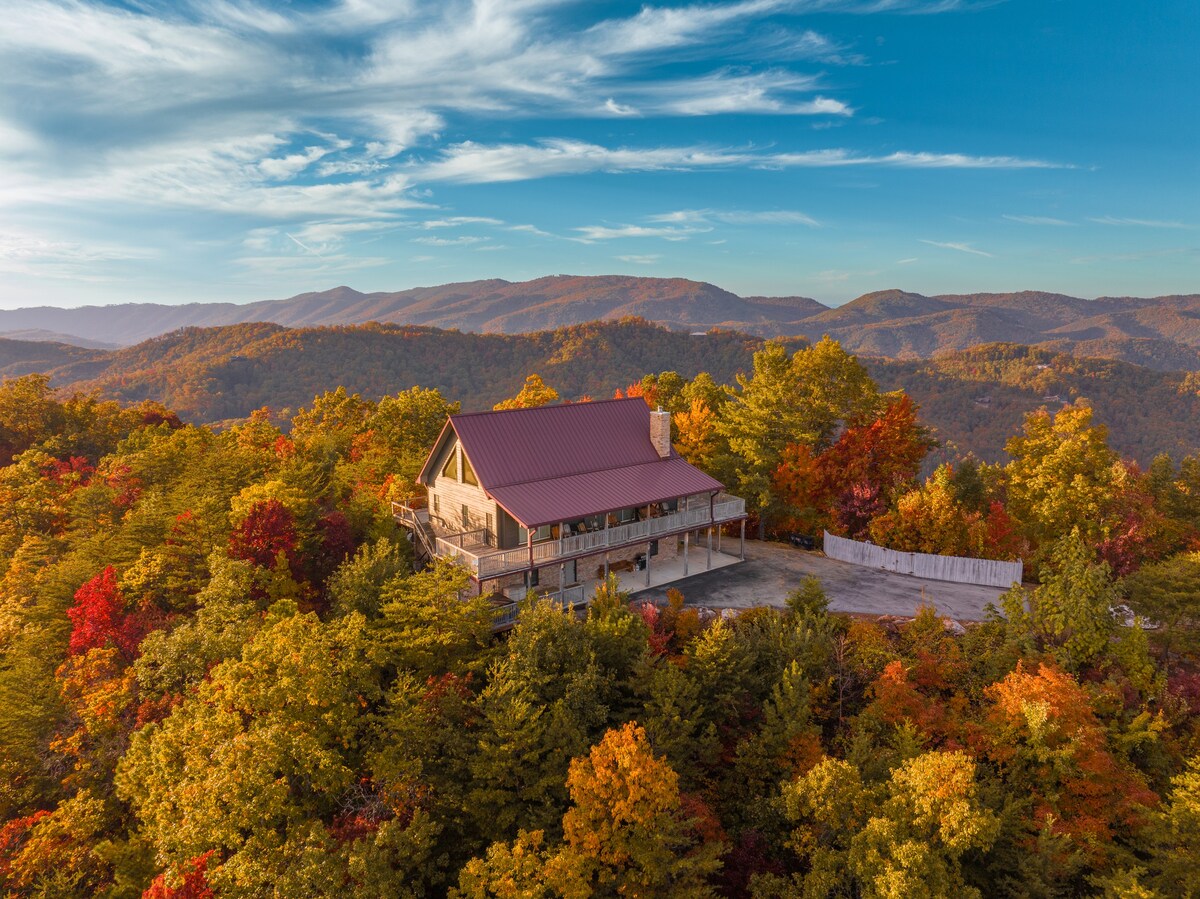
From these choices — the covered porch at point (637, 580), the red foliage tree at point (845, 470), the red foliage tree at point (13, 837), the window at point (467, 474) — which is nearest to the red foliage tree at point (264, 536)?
the window at point (467, 474)

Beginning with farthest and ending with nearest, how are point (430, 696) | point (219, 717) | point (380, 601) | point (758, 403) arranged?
1. point (758, 403)
2. point (380, 601)
3. point (430, 696)
4. point (219, 717)

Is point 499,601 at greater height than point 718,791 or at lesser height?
greater

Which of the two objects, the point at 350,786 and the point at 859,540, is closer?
the point at 350,786

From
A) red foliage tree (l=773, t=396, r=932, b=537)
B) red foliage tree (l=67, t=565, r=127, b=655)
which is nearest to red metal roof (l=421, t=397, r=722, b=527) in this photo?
red foliage tree (l=773, t=396, r=932, b=537)

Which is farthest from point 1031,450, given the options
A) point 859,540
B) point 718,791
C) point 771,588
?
point 718,791

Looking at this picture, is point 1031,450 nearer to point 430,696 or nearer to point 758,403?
point 758,403

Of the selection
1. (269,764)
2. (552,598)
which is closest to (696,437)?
(552,598)

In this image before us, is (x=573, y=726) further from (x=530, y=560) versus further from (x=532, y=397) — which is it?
(x=532, y=397)
